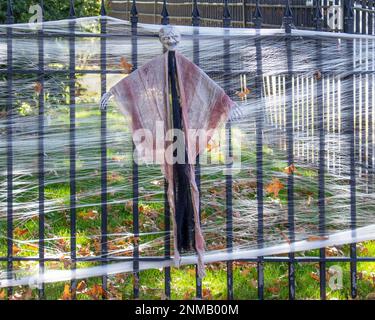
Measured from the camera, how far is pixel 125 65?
17.1 feet

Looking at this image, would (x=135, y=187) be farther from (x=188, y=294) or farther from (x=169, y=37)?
(x=169, y=37)

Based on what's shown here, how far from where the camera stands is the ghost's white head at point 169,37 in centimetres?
511

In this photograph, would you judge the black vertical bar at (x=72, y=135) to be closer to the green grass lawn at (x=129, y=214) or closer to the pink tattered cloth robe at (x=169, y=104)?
the green grass lawn at (x=129, y=214)

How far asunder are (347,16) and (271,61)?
23.2 inches

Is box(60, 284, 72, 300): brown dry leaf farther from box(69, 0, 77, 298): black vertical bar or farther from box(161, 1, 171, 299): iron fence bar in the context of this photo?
box(161, 1, 171, 299): iron fence bar

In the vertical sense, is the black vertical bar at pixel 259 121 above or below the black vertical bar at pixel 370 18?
below

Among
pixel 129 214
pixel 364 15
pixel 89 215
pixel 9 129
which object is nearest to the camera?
pixel 9 129

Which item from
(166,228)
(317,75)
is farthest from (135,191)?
(317,75)

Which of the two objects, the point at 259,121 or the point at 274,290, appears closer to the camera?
the point at 259,121

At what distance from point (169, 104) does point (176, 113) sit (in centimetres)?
7

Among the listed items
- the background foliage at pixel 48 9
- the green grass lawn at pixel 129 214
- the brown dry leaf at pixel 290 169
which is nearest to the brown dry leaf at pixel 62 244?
the green grass lawn at pixel 129 214

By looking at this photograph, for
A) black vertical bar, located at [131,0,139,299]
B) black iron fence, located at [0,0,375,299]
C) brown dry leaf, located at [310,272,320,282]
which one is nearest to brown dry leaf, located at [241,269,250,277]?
brown dry leaf, located at [310,272,320,282]

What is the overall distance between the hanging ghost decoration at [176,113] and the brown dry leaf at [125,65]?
9 cm

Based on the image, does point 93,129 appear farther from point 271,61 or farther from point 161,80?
Answer: point 271,61
